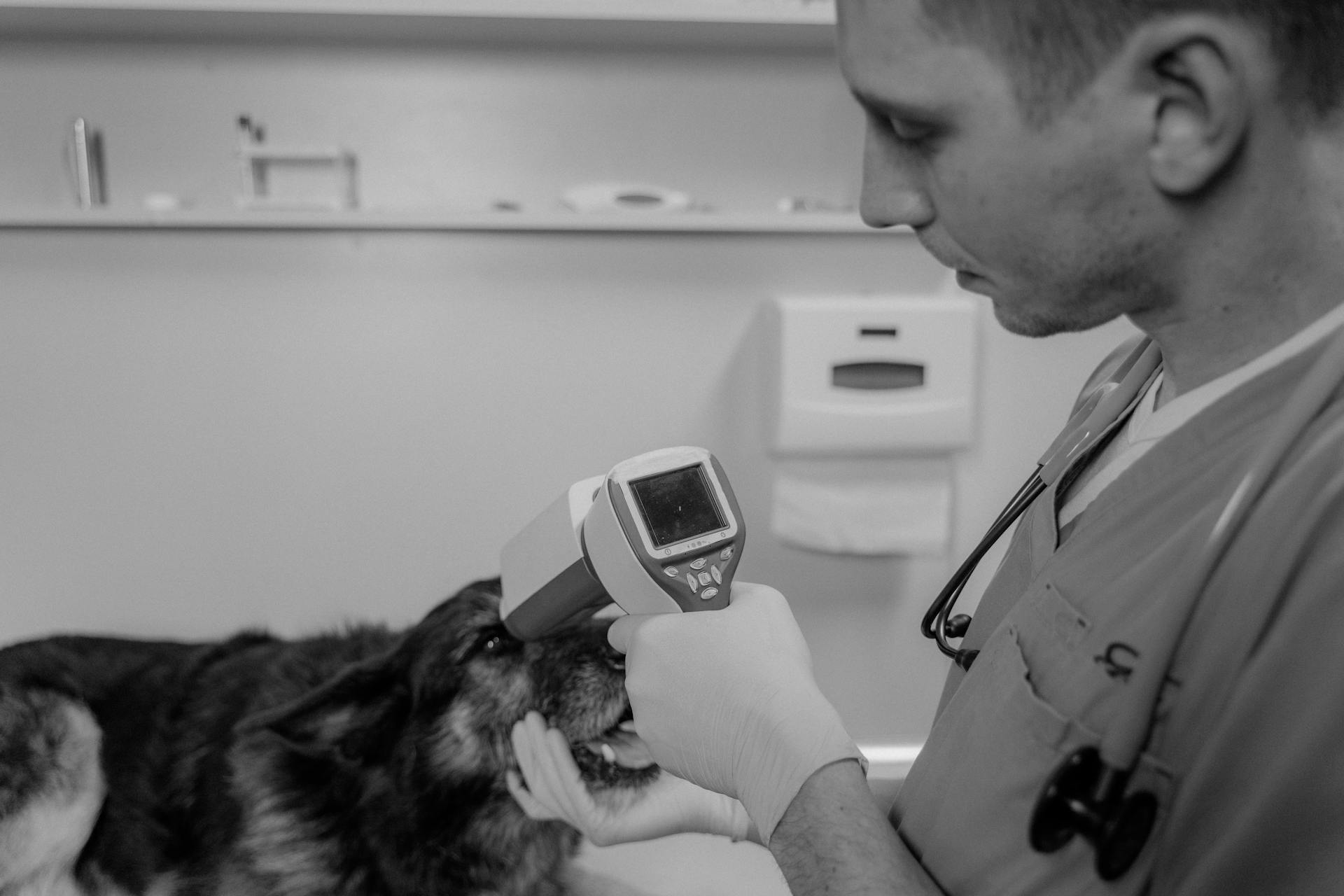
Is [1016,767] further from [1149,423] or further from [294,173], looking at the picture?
[294,173]

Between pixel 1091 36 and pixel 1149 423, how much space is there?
31 centimetres

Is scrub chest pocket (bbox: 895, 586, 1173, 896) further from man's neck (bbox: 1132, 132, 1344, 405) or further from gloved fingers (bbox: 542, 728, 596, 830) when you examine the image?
gloved fingers (bbox: 542, 728, 596, 830)

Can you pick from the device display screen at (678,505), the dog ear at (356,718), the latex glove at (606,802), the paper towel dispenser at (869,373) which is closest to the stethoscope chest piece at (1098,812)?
the device display screen at (678,505)

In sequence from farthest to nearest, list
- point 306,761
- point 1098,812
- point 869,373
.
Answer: point 869,373 → point 306,761 → point 1098,812

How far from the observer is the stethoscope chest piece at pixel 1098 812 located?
1.60ft

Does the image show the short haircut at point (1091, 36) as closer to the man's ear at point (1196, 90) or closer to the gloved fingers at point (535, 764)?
the man's ear at point (1196, 90)

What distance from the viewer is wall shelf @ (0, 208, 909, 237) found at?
164cm

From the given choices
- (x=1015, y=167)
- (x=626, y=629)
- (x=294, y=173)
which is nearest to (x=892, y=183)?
(x=1015, y=167)

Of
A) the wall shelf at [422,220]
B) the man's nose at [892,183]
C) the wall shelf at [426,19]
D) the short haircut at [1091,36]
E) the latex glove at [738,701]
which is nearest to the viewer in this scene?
the short haircut at [1091,36]

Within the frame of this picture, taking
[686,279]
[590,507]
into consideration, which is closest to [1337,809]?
[590,507]

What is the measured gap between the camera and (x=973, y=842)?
60 cm

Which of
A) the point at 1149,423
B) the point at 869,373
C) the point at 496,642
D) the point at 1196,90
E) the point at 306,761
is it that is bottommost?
the point at 306,761

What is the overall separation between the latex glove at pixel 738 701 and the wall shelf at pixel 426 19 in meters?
1.09

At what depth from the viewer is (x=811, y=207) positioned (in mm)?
1759
